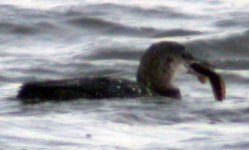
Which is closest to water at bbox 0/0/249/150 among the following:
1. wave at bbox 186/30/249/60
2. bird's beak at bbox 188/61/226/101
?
wave at bbox 186/30/249/60

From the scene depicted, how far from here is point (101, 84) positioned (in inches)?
504

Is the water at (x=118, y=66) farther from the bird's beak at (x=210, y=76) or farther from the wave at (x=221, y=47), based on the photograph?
the bird's beak at (x=210, y=76)

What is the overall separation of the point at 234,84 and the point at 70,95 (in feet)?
11.6

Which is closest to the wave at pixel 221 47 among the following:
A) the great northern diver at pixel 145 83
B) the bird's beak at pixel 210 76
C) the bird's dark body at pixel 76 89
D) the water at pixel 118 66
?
the water at pixel 118 66

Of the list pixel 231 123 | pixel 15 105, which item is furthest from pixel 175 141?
pixel 15 105

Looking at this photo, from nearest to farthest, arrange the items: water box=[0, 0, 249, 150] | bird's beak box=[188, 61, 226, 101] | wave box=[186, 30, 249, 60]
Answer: water box=[0, 0, 249, 150] < bird's beak box=[188, 61, 226, 101] < wave box=[186, 30, 249, 60]

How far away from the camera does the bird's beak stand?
13539mm

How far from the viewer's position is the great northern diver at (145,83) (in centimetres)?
1257

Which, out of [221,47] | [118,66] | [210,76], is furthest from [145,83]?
[221,47]

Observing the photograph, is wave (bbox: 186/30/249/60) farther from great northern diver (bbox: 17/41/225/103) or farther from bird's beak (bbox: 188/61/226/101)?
bird's beak (bbox: 188/61/226/101)

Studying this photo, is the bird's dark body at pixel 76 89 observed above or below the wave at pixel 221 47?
above

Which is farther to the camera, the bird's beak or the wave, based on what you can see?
the wave

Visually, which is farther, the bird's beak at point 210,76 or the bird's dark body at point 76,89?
the bird's beak at point 210,76

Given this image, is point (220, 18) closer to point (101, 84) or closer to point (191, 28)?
point (191, 28)
